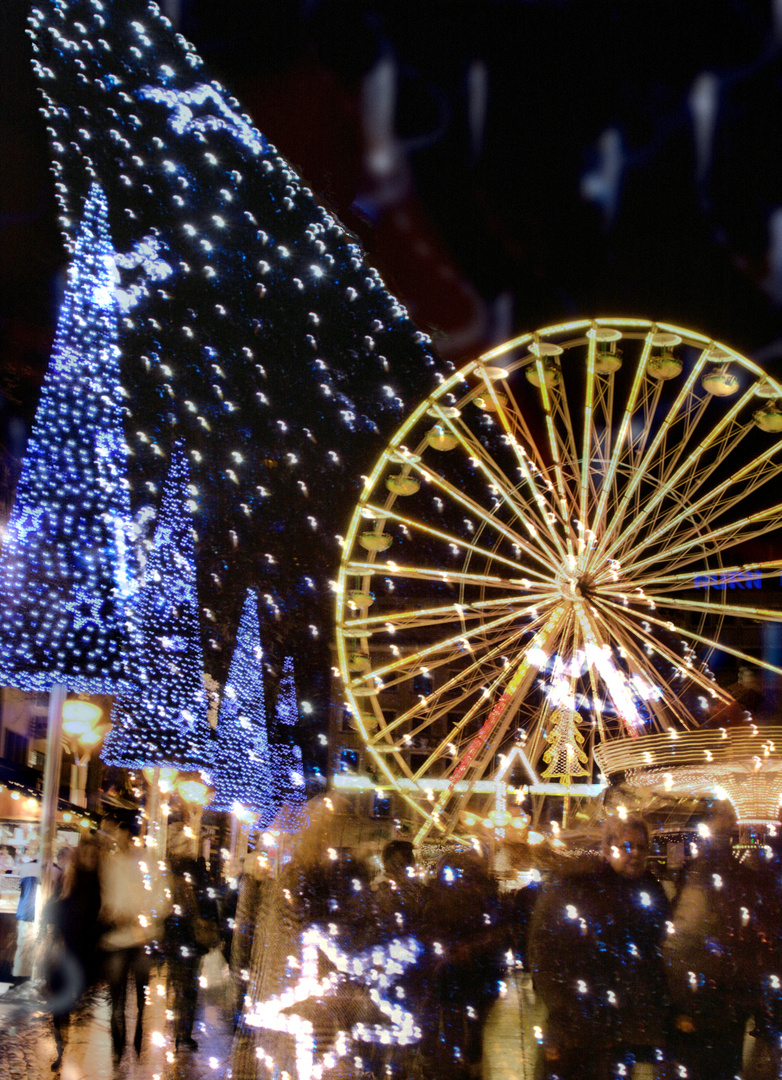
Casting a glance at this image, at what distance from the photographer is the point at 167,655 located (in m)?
9.51

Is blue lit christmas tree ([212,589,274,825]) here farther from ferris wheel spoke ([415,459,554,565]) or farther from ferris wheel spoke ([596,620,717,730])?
ferris wheel spoke ([596,620,717,730])

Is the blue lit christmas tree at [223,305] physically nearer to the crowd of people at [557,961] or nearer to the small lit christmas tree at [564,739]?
the small lit christmas tree at [564,739]

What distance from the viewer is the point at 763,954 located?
3443mm

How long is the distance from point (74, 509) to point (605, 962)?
19.1 ft

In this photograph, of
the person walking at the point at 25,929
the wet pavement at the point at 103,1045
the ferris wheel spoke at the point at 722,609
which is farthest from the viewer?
the ferris wheel spoke at the point at 722,609

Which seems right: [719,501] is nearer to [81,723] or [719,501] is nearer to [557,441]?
[557,441]

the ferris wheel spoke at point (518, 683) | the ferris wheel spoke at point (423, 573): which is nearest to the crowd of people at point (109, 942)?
the ferris wheel spoke at point (518, 683)

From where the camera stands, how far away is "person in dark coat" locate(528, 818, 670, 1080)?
12.0 ft

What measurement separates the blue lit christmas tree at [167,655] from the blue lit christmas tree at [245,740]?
164 cm

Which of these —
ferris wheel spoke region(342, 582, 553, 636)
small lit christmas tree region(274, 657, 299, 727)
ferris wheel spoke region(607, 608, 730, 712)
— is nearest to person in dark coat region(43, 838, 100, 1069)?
ferris wheel spoke region(342, 582, 553, 636)

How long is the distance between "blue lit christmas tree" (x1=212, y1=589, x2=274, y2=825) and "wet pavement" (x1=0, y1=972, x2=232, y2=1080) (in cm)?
602

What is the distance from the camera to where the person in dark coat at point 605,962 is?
3.65m

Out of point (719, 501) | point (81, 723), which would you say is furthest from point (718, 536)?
point (81, 723)

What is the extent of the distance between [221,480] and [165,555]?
1.05m
